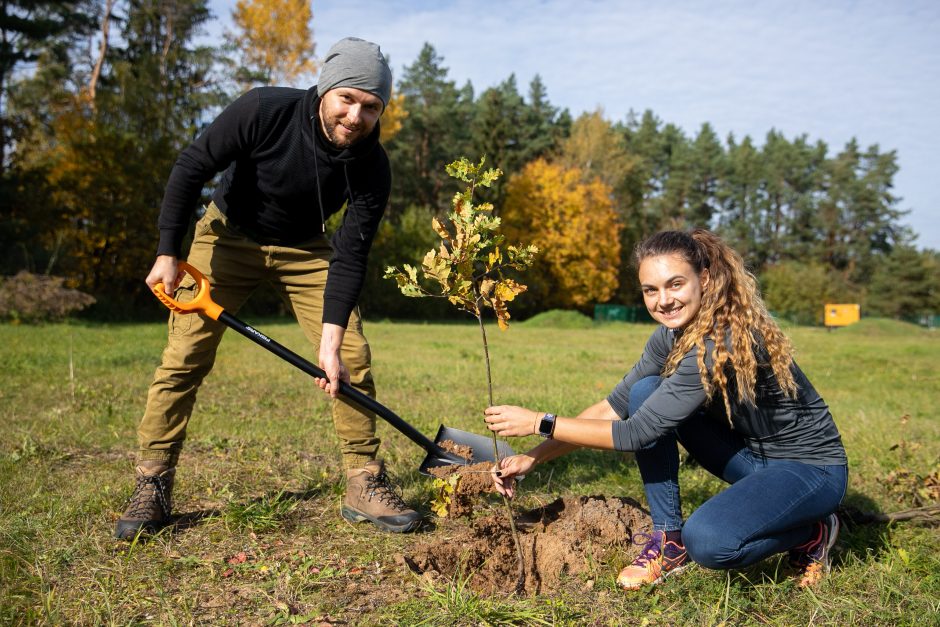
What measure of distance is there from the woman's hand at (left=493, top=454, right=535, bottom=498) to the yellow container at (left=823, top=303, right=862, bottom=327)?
42.8m

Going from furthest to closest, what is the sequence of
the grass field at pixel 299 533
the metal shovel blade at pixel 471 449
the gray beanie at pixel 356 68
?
1. the metal shovel blade at pixel 471 449
2. the gray beanie at pixel 356 68
3. the grass field at pixel 299 533

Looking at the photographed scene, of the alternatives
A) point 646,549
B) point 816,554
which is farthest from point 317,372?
point 816,554

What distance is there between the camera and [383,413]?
10.2 ft

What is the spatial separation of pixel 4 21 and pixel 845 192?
5820 centimetres

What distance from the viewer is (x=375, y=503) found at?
3.32 m

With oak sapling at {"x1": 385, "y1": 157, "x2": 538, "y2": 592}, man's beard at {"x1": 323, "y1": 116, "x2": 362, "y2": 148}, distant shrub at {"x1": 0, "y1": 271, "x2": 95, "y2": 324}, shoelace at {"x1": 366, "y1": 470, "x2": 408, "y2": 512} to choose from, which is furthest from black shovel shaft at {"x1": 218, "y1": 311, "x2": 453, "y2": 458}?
distant shrub at {"x1": 0, "y1": 271, "x2": 95, "y2": 324}

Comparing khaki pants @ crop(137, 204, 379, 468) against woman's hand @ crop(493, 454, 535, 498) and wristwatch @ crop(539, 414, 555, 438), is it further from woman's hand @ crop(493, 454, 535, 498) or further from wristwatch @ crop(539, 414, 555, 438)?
wristwatch @ crop(539, 414, 555, 438)

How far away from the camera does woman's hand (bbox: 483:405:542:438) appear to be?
98.6 inches

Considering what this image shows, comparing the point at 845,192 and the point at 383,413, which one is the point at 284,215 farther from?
the point at 845,192

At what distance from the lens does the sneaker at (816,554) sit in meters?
2.77

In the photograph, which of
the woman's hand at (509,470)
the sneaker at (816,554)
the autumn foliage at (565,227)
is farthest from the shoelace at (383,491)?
the autumn foliage at (565,227)

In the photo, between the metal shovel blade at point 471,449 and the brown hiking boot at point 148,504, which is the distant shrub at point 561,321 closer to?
the metal shovel blade at point 471,449

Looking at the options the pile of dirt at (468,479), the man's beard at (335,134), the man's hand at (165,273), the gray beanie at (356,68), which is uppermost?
the gray beanie at (356,68)

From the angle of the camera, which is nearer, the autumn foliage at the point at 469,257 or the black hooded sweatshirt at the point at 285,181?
the autumn foliage at the point at 469,257
